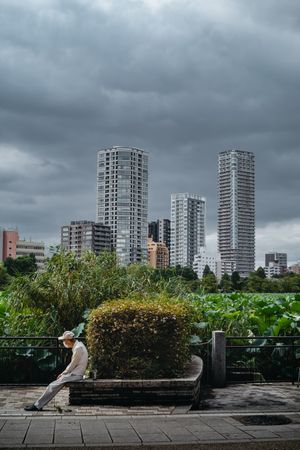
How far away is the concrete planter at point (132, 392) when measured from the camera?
11.2m

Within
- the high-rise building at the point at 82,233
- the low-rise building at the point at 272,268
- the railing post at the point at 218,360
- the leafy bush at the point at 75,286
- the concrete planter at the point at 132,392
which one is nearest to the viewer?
the concrete planter at the point at 132,392

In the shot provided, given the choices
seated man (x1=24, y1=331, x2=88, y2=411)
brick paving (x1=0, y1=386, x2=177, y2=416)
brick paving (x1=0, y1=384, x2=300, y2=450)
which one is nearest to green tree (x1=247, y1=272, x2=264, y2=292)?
brick paving (x1=0, y1=384, x2=300, y2=450)

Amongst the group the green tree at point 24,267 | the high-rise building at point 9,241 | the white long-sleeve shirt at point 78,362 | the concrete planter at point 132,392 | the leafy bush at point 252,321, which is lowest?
the concrete planter at point 132,392

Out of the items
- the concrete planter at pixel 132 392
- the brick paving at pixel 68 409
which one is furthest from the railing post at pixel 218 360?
the brick paving at pixel 68 409

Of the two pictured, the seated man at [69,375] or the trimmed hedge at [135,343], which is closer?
the seated man at [69,375]

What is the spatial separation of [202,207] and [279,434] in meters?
158

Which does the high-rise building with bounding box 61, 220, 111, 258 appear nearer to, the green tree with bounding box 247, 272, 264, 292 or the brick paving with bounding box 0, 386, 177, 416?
the green tree with bounding box 247, 272, 264, 292

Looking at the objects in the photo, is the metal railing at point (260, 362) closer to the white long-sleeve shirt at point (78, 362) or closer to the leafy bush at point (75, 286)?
the leafy bush at point (75, 286)

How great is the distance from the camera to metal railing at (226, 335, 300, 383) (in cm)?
1557

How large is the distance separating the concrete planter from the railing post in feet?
10.4

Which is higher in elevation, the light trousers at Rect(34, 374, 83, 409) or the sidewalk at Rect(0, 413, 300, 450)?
the light trousers at Rect(34, 374, 83, 409)

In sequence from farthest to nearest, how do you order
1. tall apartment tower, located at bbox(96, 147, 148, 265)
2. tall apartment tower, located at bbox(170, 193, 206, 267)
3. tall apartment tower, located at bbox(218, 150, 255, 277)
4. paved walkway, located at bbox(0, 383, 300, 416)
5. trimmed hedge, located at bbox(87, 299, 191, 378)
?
1. tall apartment tower, located at bbox(218, 150, 255, 277)
2. tall apartment tower, located at bbox(170, 193, 206, 267)
3. tall apartment tower, located at bbox(96, 147, 148, 265)
4. trimmed hedge, located at bbox(87, 299, 191, 378)
5. paved walkway, located at bbox(0, 383, 300, 416)

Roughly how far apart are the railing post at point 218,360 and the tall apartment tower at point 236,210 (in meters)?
148

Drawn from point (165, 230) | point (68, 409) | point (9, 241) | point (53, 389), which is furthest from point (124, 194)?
point (68, 409)
